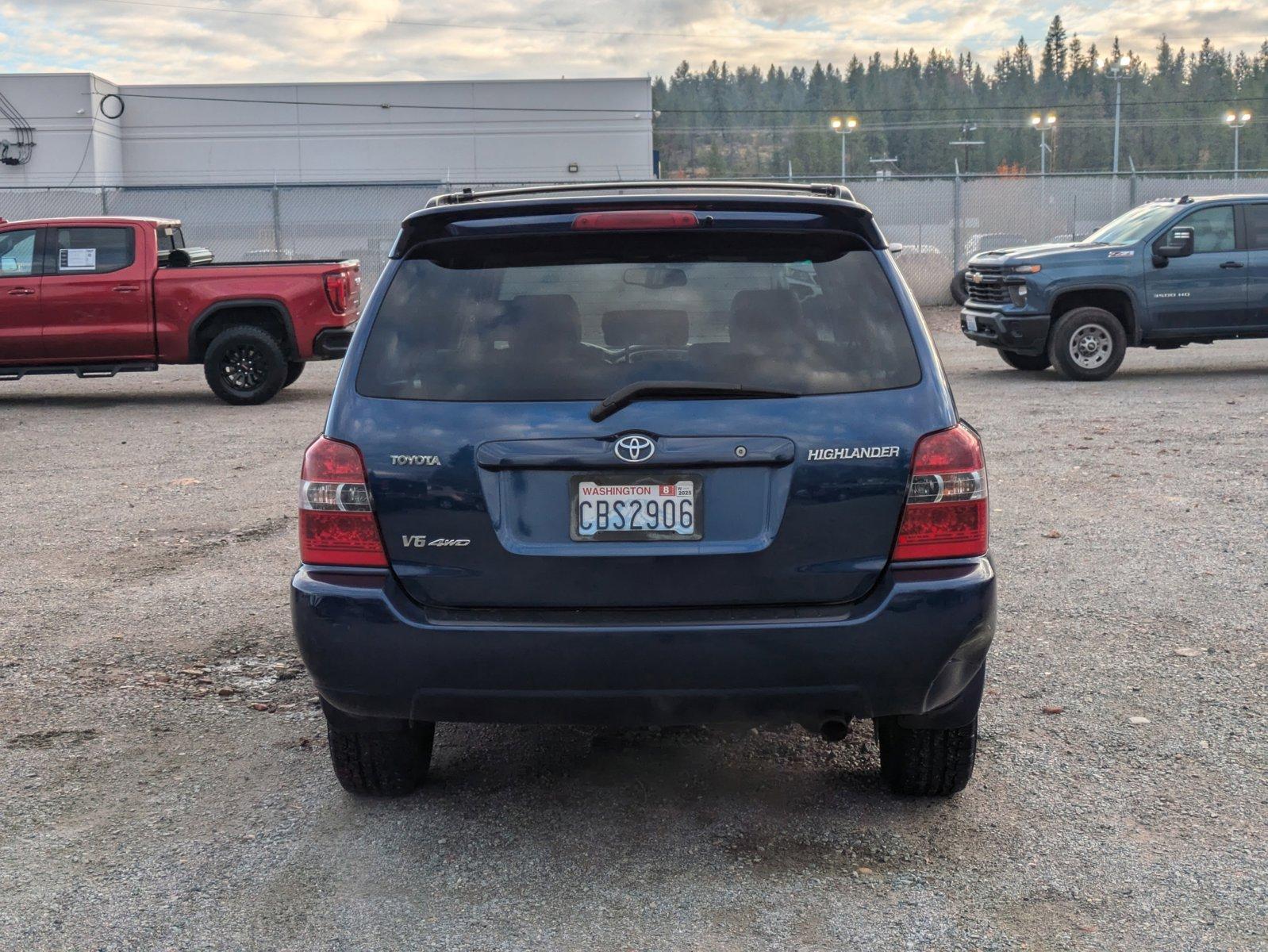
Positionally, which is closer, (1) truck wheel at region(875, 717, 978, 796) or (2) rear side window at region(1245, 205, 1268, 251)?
(1) truck wheel at region(875, 717, 978, 796)

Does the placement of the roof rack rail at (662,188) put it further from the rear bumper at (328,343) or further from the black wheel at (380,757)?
the rear bumper at (328,343)

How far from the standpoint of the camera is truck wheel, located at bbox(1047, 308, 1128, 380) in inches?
573

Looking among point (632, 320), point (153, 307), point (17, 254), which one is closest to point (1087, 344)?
point (153, 307)

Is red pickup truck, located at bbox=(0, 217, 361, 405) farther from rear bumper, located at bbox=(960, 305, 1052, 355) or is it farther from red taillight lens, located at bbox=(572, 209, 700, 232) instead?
red taillight lens, located at bbox=(572, 209, 700, 232)

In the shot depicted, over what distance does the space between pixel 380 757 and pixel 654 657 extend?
1048 millimetres

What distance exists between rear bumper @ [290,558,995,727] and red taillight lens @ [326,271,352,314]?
1071 centimetres

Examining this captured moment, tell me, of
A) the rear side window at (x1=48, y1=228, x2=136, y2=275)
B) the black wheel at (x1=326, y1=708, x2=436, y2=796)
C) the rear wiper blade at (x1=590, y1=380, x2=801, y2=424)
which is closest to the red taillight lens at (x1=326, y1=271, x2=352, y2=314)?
the rear side window at (x1=48, y1=228, x2=136, y2=275)

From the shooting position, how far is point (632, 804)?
3.97 m

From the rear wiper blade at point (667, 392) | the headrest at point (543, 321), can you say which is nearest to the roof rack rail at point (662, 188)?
the headrest at point (543, 321)

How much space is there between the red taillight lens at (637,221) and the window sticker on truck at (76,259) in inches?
467

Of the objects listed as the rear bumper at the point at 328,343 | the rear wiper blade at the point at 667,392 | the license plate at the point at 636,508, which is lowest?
the license plate at the point at 636,508

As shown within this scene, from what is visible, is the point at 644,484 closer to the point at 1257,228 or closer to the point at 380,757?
the point at 380,757

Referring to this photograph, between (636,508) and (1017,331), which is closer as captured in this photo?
(636,508)

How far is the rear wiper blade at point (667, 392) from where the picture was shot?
3307mm
